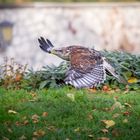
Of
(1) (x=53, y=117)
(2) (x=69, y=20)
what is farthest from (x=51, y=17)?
(1) (x=53, y=117)

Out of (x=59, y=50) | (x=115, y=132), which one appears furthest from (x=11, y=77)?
(x=115, y=132)

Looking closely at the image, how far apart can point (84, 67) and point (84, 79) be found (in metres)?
0.17

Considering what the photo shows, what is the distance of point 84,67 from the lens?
8641 mm

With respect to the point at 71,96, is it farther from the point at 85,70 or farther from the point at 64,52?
the point at 64,52

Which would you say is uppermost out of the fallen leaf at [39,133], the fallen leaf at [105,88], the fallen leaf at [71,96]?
the fallen leaf at [71,96]

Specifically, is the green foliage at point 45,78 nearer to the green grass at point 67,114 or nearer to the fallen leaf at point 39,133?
the green grass at point 67,114

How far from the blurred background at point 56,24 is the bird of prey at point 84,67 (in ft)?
29.5

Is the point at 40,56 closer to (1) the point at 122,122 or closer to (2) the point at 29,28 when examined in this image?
(2) the point at 29,28

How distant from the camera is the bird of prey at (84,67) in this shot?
337 inches

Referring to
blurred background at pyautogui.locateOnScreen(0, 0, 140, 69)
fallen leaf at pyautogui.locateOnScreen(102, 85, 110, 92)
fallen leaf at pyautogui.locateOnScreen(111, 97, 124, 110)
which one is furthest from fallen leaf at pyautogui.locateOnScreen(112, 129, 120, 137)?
blurred background at pyautogui.locateOnScreen(0, 0, 140, 69)

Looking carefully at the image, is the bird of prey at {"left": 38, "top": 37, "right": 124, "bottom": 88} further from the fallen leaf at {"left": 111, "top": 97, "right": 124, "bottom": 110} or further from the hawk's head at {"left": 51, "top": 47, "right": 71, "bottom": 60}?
the fallen leaf at {"left": 111, "top": 97, "right": 124, "bottom": 110}

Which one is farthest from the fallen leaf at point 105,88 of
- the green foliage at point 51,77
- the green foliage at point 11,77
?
the green foliage at point 11,77

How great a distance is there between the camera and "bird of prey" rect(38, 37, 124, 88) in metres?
8.55

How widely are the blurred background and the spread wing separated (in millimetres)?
9082
